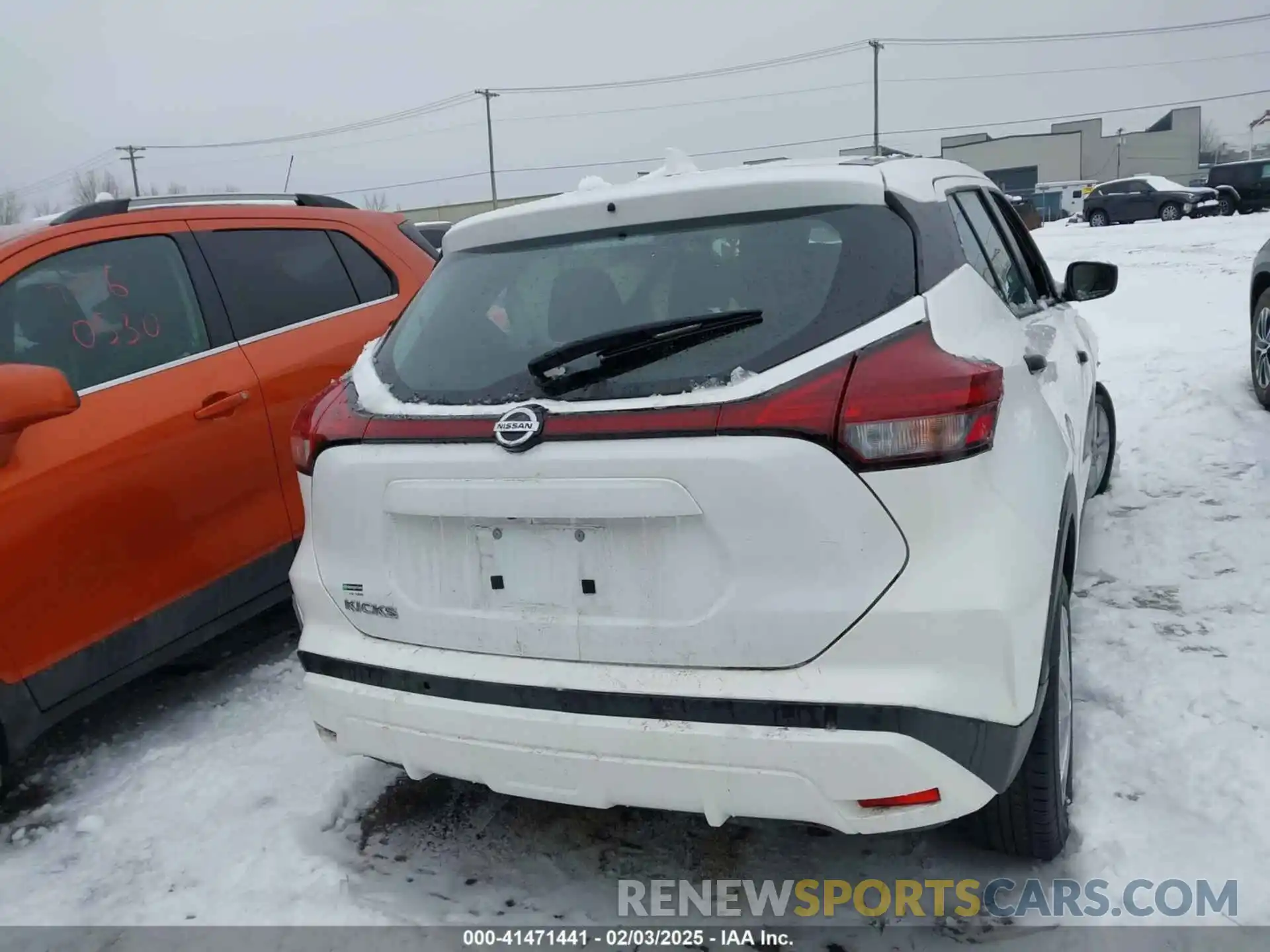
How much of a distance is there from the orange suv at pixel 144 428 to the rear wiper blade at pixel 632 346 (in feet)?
5.51

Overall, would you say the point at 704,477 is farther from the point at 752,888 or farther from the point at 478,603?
the point at 752,888

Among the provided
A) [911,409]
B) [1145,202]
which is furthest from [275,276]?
[1145,202]

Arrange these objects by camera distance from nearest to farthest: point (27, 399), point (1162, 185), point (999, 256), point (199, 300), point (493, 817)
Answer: point (27, 399) → point (493, 817) → point (999, 256) → point (199, 300) → point (1162, 185)

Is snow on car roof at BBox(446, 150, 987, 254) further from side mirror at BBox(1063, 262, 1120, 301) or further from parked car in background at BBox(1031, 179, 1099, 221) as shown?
parked car in background at BBox(1031, 179, 1099, 221)

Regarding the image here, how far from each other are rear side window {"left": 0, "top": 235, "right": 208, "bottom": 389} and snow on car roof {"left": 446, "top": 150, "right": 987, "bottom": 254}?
1458mm

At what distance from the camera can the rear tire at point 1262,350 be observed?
6.16m

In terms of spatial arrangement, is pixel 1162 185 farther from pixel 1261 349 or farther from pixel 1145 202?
pixel 1261 349

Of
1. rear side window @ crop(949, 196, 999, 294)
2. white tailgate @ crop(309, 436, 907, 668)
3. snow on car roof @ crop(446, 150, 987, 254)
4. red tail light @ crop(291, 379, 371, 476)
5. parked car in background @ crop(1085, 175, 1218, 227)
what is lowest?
white tailgate @ crop(309, 436, 907, 668)

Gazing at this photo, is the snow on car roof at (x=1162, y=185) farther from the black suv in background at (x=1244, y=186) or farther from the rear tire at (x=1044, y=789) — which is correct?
the rear tire at (x=1044, y=789)

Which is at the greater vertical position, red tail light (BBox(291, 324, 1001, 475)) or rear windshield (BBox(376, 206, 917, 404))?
rear windshield (BBox(376, 206, 917, 404))

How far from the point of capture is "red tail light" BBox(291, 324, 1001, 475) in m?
1.85

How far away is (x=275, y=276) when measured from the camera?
13.3 ft

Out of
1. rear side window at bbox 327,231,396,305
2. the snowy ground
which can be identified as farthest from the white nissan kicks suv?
rear side window at bbox 327,231,396,305

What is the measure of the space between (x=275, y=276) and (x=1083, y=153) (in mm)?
88339
